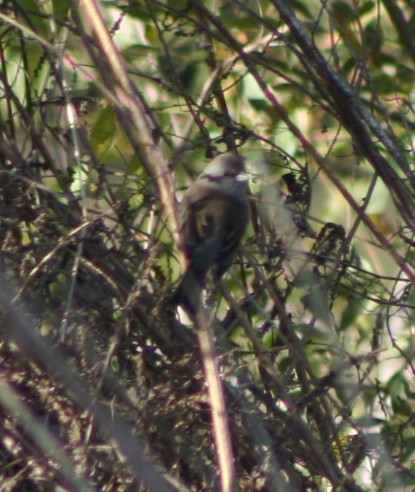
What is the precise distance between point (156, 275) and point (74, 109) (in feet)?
1.80

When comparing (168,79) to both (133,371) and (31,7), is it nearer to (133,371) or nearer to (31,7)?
(31,7)

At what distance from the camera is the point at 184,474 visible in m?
2.97

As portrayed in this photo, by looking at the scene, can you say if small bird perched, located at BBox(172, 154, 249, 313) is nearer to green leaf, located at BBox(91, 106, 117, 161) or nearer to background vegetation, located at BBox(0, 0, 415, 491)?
background vegetation, located at BBox(0, 0, 415, 491)

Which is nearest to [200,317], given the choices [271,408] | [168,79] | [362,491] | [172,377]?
[172,377]

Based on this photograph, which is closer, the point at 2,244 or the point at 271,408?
the point at 2,244

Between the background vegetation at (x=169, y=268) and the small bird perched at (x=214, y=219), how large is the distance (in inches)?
2.7

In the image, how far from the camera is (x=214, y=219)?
407 cm

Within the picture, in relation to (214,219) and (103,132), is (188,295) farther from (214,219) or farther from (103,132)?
(214,219)

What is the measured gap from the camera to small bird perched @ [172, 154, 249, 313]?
3469mm

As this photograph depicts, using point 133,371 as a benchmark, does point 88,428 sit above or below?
below

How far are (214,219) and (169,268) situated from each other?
929 millimetres

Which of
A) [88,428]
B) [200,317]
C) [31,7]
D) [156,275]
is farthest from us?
[31,7]

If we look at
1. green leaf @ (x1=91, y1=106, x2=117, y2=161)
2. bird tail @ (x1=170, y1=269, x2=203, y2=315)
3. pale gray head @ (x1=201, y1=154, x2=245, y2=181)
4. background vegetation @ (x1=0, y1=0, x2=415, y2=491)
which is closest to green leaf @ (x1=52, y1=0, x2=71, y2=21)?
background vegetation @ (x1=0, y1=0, x2=415, y2=491)

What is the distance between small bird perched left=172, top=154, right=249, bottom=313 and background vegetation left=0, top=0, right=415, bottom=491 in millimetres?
69
